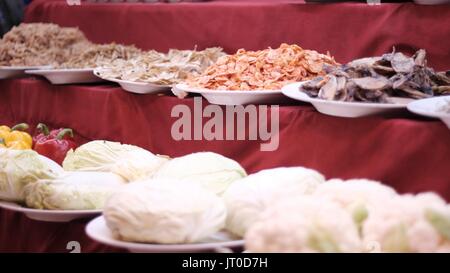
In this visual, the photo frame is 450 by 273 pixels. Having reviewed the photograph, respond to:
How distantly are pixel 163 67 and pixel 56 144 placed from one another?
51 centimetres

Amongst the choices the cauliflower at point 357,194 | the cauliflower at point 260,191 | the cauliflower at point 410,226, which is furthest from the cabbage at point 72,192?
the cauliflower at point 410,226

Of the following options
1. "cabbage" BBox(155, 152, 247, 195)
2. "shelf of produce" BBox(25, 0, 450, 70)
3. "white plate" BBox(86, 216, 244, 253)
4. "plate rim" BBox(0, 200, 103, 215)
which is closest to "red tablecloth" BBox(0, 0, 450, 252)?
"shelf of produce" BBox(25, 0, 450, 70)

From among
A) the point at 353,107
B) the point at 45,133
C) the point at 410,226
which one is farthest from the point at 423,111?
the point at 45,133

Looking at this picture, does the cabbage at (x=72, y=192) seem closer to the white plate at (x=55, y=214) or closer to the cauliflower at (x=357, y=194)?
the white plate at (x=55, y=214)

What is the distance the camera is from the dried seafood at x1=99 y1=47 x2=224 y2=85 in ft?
7.92

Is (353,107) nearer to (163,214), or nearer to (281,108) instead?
(281,108)

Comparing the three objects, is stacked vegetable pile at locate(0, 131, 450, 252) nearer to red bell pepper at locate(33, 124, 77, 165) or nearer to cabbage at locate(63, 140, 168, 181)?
cabbage at locate(63, 140, 168, 181)

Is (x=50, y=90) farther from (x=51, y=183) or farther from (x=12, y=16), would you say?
(x=12, y=16)

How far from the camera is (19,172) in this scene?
6.44ft

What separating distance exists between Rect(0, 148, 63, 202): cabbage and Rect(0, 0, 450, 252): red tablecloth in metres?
0.15

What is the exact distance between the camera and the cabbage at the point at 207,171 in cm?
169

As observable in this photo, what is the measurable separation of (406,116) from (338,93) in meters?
0.18

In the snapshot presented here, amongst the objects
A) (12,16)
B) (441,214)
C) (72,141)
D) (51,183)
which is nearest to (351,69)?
(441,214)

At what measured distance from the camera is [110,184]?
6.33 feet
